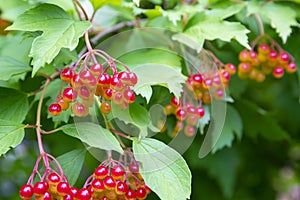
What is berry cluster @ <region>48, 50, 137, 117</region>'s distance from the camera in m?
0.89

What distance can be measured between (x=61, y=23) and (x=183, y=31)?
41cm

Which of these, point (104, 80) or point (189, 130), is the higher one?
point (104, 80)

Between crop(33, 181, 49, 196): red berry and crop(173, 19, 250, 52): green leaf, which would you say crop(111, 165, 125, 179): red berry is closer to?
crop(33, 181, 49, 196): red berry

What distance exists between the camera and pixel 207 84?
1.21 meters

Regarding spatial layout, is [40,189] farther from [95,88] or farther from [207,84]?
[207,84]

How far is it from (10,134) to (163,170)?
0.31 meters

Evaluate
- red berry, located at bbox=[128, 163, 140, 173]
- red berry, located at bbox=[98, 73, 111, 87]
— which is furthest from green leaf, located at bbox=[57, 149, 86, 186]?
red berry, located at bbox=[98, 73, 111, 87]

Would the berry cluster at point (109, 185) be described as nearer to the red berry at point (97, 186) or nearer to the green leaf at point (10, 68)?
the red berry at point (97, 186)

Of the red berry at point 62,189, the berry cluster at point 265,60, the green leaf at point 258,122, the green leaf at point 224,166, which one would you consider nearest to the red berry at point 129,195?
the red berry at point 62,189

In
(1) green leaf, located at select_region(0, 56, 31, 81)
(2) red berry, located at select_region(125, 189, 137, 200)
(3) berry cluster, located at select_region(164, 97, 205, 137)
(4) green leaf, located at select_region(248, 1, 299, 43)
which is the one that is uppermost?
(1) green leaf, located at select_region(0, 56, 31, 81)

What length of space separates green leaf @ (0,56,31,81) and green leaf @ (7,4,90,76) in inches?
5.3

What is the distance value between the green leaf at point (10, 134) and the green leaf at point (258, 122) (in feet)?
3.19

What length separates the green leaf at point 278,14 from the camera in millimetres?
1328

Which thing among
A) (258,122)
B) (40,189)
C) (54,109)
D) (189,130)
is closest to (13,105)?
(54,109)
